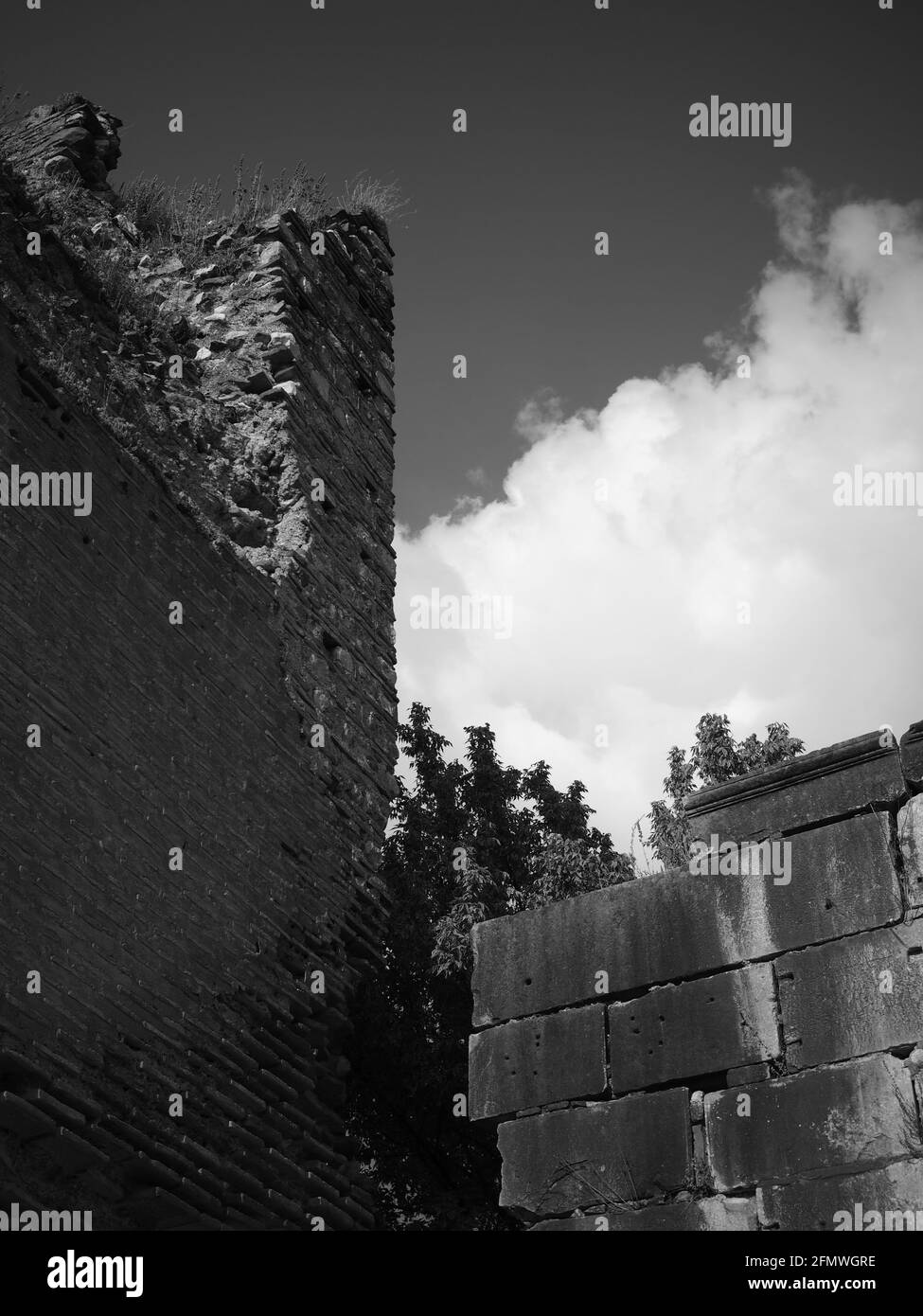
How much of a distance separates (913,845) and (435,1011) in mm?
7348

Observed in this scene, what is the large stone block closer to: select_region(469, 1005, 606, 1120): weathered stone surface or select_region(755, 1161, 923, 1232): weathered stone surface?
select_region(469, 1005, 606, 1120): weathered stone surface

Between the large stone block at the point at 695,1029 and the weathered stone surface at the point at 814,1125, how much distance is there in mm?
159

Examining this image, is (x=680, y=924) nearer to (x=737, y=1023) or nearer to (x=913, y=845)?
(x=737, y=1023)

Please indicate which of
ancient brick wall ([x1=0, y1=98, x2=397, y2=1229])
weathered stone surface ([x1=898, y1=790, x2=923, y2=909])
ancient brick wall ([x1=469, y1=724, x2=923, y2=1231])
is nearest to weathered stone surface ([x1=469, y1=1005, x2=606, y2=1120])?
ancient brick wall ([x1=469, y1=724, x2=923, y2=1231])

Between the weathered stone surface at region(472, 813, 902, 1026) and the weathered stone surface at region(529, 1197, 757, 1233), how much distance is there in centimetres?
89

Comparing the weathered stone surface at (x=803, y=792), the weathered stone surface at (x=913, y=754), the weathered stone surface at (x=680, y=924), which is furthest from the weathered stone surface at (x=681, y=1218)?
the weathered stone surface at (x=913, y=754)

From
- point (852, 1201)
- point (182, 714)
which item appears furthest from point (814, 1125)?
point (182, 714)

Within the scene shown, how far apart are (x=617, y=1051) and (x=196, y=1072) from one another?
1.85 meters

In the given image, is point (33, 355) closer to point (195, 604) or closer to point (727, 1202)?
point (195, 604)

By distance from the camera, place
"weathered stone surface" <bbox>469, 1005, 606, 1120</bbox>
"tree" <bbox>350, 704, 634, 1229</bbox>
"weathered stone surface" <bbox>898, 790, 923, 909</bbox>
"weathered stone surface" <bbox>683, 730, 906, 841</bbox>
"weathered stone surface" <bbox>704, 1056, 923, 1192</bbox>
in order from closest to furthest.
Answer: "weathered stone surface" <bbox>704, 1056, 923, 1192</bbox>, "weathered stone surface" <bbox>898, 790, 923, 909</bbox>, "weathered stone surface" <bbox>683, 730, 906, 841</bbox>, "weathered stone surface" <bbox>469, 1005, 606, 1120</bbox>, "tree" <bbox>350, 704, 634, 1229</bbox>

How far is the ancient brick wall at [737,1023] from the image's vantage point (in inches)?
203

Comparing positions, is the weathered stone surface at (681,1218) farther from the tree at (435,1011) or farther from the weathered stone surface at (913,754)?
the tree at (435,1011)

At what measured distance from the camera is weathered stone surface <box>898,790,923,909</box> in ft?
17.8

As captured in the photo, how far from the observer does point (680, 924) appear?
231 inches
